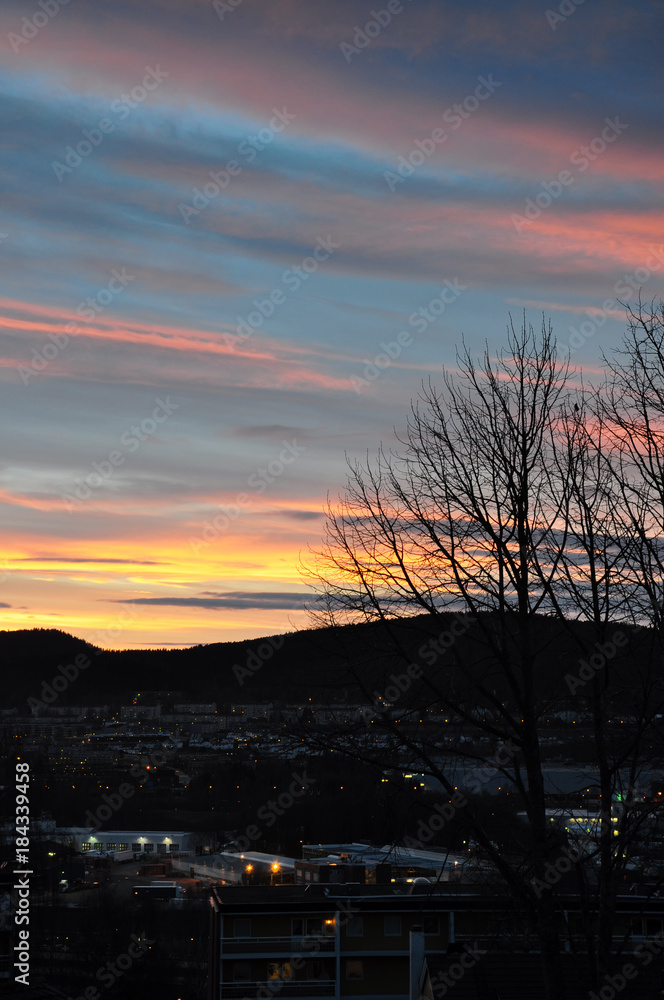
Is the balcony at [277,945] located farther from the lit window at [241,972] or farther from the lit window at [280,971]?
the lit window at [241,972]

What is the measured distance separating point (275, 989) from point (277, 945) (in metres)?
0.95

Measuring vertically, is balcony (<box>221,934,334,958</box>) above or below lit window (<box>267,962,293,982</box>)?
above

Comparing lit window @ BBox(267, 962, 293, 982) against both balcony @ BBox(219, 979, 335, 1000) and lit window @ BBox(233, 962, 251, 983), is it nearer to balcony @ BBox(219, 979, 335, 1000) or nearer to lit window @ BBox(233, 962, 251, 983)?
balcony @ BBox(219, 979, 335, 1000)

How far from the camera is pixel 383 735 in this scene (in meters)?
8.65

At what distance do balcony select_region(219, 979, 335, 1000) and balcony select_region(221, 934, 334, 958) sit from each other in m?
0.66

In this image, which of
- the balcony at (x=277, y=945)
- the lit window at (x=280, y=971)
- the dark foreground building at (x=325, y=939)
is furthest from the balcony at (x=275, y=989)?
the balcony at (x=277, y=945)

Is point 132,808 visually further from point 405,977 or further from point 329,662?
point 329,662

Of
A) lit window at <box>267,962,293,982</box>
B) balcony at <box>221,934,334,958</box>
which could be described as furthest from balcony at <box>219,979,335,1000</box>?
balcony at <box>221,934,334,958</box>

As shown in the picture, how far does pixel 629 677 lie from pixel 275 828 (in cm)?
6571

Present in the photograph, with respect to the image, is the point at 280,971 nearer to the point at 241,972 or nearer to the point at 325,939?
the point at 241,972

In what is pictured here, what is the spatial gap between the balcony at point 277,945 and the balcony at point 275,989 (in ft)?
2.18

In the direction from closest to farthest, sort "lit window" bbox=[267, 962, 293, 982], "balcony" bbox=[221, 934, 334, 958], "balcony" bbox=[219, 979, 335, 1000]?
"balcony" bbox=[219, 979, 335, 1000]
"balcony" bbox=[221, 934, 334, 958]
"lit window" bbox=[267, 962, 293, 982]

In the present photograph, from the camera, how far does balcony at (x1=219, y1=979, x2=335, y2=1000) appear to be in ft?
72.2

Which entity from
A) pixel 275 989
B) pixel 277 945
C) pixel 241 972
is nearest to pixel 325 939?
pixel 277 945
